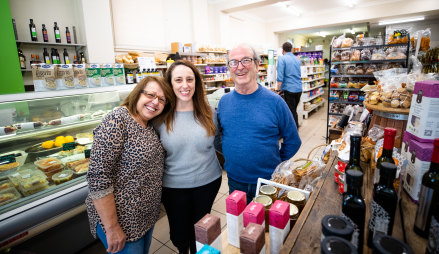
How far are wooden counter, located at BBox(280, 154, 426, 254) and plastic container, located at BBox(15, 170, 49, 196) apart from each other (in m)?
2.09

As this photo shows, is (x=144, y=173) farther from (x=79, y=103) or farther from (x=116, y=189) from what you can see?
(x=79, y=103)

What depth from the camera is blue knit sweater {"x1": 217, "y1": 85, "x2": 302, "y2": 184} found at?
171cm

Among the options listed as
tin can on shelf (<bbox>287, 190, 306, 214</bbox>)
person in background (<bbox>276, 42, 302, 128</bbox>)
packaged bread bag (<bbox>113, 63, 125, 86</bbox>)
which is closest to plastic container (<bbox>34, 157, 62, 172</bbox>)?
packaged bread bag (<bbox>113, 63, 125, 86</bbox>)

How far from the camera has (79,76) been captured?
276cm

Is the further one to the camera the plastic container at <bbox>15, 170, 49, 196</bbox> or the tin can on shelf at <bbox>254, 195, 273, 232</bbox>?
the plastic container at <bbox>15, 170, 49, 196</bbox>

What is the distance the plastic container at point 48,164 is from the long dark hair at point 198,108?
51.2 inches

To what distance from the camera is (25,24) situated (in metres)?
4.80

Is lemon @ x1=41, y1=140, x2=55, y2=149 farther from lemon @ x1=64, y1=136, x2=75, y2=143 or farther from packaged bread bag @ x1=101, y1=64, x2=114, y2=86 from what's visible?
packaged bread bag @ x1=101, y1=64, x2=114, y2=86

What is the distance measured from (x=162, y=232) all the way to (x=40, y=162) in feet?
4.83

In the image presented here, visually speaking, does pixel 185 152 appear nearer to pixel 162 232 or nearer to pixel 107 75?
pixel 162 232

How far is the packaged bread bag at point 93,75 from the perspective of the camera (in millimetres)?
2934

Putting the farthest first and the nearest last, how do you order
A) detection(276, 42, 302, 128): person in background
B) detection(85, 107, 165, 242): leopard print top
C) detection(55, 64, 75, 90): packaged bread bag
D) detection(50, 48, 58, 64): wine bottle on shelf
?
detection(276, 42, 302, 128): person in background
detection(50, 48, 58, 64): wine bottle on shelf
detection(55, 64, 75, 90): packaged bread bag
detection(85, 107, 165, 242): leopard print top

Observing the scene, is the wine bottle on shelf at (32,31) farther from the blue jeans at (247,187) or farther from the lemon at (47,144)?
the blue jeans at (247,187)

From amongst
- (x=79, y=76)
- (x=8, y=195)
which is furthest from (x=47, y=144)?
(x=79, y=76)
